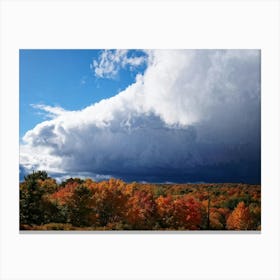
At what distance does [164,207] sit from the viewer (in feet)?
23.6

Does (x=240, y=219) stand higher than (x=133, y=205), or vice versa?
(x=133, y=205)

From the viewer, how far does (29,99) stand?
7.13 meters

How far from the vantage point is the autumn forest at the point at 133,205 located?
709 centimetres

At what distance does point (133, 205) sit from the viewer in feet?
23.6

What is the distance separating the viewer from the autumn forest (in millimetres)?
7094
